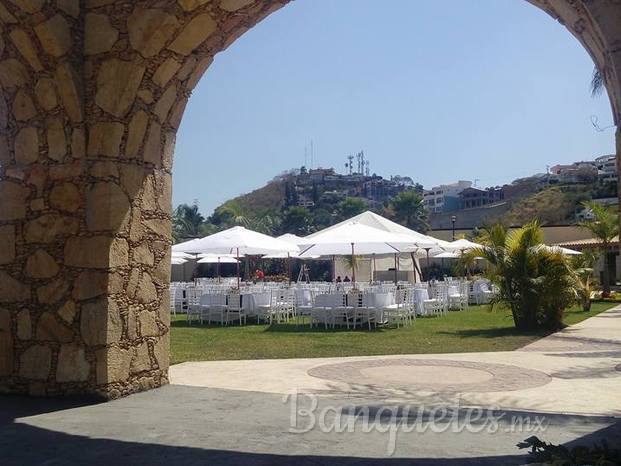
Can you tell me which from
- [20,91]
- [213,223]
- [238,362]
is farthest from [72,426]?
[213,223]

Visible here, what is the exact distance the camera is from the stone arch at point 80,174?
238 inches

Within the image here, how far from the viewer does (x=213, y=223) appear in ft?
314

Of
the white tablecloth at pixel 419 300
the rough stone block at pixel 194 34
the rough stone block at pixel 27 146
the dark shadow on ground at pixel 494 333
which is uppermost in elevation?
the rough stone block at pixel 194 34

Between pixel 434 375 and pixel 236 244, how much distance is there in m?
8.65

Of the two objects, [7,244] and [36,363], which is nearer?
[36,363]

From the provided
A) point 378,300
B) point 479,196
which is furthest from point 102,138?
point 479,196

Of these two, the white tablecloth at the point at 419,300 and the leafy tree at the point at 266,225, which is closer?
the white tablecloth at the point at 419,300

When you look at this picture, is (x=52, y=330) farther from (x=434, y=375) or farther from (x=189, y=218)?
(x=189, y=218)

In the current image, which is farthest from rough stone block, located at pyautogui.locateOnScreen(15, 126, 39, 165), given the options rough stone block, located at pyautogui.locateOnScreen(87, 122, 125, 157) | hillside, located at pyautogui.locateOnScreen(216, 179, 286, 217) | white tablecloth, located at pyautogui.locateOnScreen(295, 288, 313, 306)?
hillside, located at pyautogui.locateOnScreen(216, 179, 286, 217)

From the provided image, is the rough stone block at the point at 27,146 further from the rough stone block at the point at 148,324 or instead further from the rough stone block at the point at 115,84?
the rough stone block at the point at 148,324

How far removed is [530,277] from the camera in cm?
1310

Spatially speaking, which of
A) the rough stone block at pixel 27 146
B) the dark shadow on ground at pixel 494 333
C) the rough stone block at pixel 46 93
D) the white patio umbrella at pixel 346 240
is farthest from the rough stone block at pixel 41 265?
the white patio umbrella at pixel 346 240

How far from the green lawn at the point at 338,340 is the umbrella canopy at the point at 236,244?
181 centimetres

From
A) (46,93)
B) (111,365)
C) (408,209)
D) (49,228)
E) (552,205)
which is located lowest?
(111,365)
